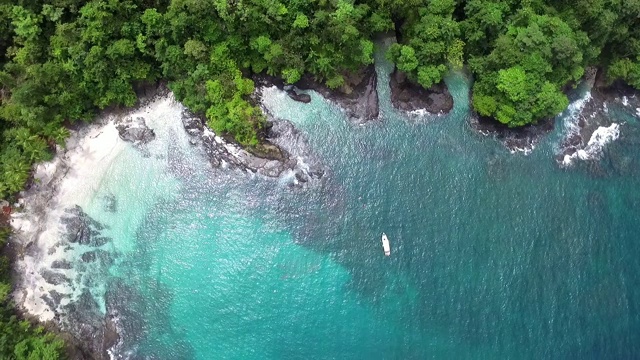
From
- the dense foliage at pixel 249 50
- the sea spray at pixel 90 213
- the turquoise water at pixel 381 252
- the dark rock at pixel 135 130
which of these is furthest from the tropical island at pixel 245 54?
the turquoise water at pixel 381 252

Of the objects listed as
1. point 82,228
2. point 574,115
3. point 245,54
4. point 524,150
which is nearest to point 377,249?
point 524,150

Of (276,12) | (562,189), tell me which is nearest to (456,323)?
(562,189)

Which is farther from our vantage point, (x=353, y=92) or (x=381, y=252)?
(x=353, y=92)

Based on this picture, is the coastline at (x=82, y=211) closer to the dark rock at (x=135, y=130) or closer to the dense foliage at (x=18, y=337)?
the dark rock at (x=135, y=130)

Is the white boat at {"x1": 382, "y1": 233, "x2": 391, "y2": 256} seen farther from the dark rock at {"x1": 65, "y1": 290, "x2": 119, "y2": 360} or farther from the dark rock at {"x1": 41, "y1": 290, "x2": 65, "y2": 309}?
the dark rock at {"x1": 41, "y1": 290, "x2": 65, "y2": 309}

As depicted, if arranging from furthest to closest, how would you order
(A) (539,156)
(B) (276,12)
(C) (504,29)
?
1. (A) (539,156)
2. (C) (504,29)
3. (B) (276,12)

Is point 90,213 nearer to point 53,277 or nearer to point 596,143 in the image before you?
point 53,277

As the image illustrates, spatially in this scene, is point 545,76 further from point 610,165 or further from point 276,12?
point 276,12
